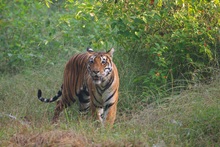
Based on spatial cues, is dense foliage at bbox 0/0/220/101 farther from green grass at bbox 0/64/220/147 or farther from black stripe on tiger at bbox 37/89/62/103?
black stripe on tiger at bbox 37/89/62/103

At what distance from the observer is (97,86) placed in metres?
8.07

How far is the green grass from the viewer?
20.2 ft

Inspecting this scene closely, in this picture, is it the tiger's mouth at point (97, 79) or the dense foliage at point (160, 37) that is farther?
the dense foliage at point (160, 37)

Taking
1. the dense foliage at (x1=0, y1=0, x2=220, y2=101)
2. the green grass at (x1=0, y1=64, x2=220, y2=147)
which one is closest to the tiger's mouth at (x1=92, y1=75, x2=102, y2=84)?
the green grass at (x1=0, y1=64, x2=220, y2=147)

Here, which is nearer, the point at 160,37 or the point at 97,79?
the point at 97,79

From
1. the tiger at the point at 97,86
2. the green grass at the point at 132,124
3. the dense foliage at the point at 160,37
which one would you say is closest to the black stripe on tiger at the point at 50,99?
the tiger at the point at 97,86

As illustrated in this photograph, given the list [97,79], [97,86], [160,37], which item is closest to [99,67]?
[97,79]

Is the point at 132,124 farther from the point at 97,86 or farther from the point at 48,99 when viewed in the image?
the point at 48,99

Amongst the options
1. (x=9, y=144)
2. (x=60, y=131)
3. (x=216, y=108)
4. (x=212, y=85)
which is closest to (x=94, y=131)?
(x=60, y=131)

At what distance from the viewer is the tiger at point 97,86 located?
7.91 m

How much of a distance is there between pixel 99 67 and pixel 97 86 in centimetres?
31

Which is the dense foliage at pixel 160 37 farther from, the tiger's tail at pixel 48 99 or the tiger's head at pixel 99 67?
the tiger's tail at pixel 48 99

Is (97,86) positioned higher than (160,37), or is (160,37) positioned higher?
(160,37)

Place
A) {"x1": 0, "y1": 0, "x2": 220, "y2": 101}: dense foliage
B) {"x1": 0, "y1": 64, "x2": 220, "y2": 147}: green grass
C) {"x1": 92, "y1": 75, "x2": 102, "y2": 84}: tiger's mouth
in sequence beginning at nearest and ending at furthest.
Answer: {"x1": 0, "y1": 64, "x2": 220, "y2": 147}: green grass < {"x1": 92, "y1": 75, "x2": 102, "y2": 84}: tiger's mouth < {"x1": 0, "y1": 0, "x2": 220, "y2": 101}: dense foliage
